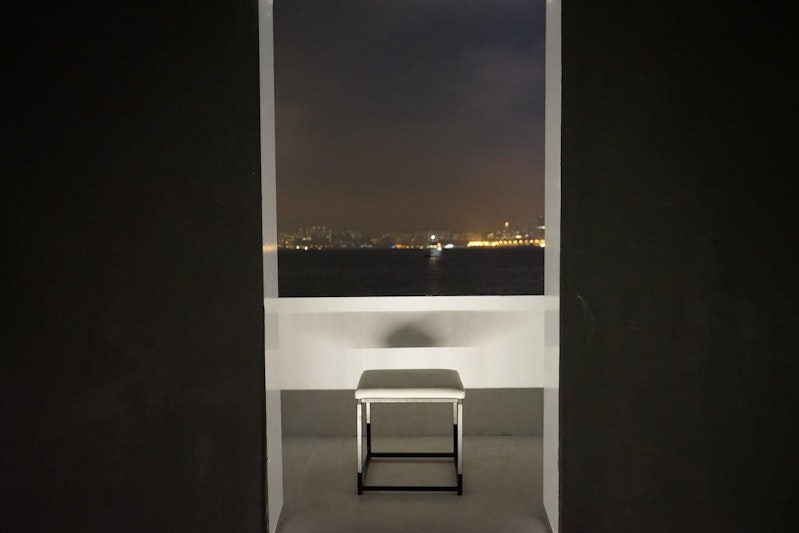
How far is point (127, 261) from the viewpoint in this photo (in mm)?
1856

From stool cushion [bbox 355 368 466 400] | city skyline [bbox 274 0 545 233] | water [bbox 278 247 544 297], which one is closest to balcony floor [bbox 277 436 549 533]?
stool cushion [bbox 355 368 466 400]

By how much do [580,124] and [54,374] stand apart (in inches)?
70.3

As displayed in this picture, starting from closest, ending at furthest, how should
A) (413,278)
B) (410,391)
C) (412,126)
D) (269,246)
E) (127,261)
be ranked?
(127,261) < (269,246) < (410,391) < (412,126) < (413,278)

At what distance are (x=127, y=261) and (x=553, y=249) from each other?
55.2 inches

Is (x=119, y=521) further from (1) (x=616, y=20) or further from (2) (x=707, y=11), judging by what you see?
(2) (x=707, y=11)

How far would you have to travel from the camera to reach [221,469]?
195 centimetres

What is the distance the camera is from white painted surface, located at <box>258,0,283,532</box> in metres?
2.02

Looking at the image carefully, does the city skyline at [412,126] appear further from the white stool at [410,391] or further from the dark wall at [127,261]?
the dark wall at [127,261]

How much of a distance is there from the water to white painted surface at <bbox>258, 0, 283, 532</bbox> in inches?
935

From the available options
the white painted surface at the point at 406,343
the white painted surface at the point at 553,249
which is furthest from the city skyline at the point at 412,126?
the white painted surface at the point at 553,249

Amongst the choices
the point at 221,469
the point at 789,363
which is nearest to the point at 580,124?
the point at 789,363

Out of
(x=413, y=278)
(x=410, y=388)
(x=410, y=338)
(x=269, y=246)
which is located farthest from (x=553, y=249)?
(x=413, y=278)

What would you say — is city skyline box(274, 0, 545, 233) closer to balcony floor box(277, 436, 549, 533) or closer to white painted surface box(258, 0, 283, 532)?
balcony floor box(277, 436, 549, 533)

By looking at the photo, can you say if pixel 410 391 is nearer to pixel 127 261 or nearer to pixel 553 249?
pixel 553 249
